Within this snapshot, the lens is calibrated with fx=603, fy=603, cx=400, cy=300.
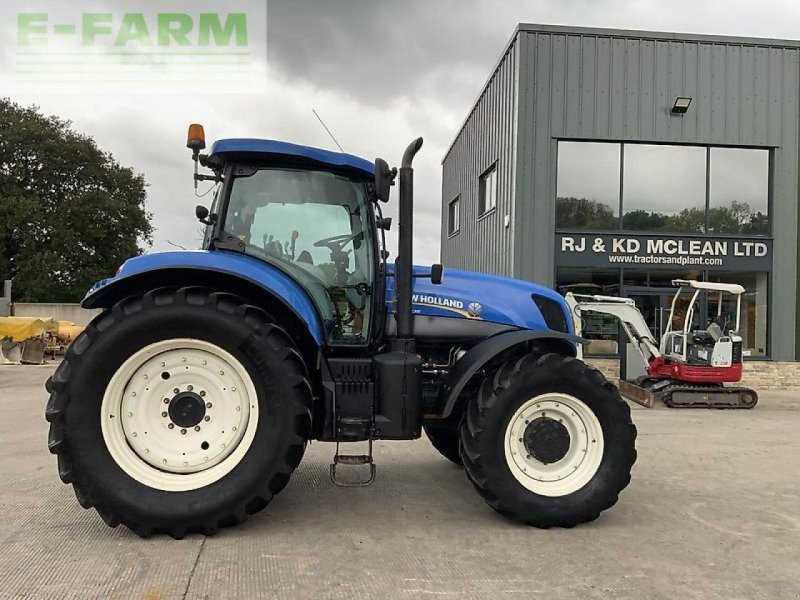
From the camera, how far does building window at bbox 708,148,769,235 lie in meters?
12.6

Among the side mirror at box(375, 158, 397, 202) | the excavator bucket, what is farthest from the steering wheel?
the excavator bucket

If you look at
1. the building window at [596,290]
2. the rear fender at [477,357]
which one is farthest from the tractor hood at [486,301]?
the building window at [596,290]

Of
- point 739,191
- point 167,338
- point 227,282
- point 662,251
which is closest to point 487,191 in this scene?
point 662,251

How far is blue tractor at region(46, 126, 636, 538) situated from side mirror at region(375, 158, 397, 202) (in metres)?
0.02

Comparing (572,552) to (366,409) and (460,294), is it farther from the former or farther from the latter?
(460,294)

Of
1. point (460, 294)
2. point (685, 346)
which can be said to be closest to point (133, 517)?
point (460, 294)

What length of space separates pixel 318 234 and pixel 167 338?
1209mm

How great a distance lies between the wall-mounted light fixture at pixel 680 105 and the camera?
39.3 feet

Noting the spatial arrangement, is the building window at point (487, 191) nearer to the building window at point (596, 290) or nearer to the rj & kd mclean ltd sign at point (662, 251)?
the rj & kd mclean ltd sign at point (662, 251)

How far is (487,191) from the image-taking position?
15.0 meters

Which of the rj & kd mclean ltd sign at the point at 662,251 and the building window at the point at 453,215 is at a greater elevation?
the building window at the point at 453,215

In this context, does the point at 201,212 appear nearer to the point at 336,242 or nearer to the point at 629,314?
the point at 336,242

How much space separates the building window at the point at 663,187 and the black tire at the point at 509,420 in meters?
9.44

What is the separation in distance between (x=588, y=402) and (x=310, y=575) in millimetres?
2063
